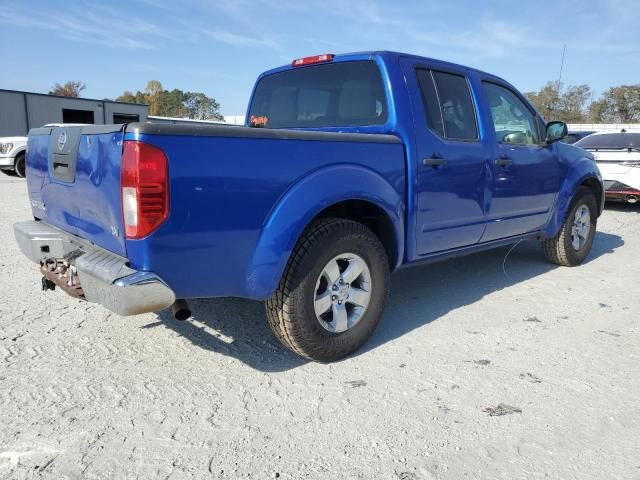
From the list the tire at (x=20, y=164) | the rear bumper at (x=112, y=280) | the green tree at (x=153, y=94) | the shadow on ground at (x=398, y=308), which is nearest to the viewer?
the rear bumper at (x=112, y=280)

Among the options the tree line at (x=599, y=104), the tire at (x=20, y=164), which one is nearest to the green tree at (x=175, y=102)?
the tree line at (x=599, y=104)

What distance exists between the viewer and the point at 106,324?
11.8 ft

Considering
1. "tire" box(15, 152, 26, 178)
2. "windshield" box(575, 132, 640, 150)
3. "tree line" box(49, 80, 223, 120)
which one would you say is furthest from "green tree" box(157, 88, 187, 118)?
"windshield" box(575, 132, 640, 150)

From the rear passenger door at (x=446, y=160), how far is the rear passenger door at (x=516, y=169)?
0.22 m

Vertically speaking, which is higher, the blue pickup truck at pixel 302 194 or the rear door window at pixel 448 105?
the rear door window at pixel 448 105

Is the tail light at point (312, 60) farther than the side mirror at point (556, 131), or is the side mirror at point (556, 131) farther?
the side mirror at point (556, 131)

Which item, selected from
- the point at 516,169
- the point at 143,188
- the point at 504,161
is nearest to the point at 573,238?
the point at 516,169

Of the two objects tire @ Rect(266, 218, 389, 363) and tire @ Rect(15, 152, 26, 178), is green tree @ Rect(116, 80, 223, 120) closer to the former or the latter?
tire @ Rect(15, 152, 26, 178)

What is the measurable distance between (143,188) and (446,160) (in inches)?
86.0

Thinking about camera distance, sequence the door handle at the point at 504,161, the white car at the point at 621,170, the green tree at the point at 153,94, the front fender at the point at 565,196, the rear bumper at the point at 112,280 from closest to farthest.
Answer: the rear bumper at the point at 112,280, the door handle at the point at 504,161, the front fender at the point at 565,196, the white car at the point at 621,170, the green tree at the point at 153,94

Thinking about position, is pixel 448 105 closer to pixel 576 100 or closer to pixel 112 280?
pixel 112 280

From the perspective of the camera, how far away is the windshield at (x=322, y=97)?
3.65 metres

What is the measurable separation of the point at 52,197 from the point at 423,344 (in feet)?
8.24

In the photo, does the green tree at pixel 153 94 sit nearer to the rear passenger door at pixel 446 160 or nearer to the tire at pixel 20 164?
the tire at pixel 20 164
